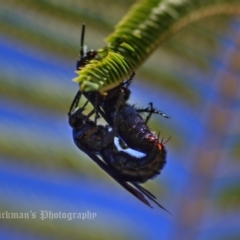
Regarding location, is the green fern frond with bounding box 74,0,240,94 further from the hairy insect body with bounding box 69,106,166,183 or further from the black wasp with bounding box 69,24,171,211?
the hairy insect body with bounding box 69,106,166,183

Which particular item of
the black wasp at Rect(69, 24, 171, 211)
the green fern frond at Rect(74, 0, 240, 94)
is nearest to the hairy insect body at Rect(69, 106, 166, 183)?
the black wasp at Rect(69, 24, 171, 211)

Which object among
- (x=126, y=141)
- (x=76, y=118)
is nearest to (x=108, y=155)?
(x=126, y=141)

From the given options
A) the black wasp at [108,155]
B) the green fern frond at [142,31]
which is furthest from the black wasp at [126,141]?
the green fern frond at [142,31]

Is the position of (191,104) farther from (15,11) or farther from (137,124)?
(137,124)

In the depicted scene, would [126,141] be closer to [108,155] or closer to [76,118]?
[108,155]

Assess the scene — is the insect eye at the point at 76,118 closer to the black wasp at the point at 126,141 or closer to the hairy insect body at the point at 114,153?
the hairy insect body at the point at 114,153

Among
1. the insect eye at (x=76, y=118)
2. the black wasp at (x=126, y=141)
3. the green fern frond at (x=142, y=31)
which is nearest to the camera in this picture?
the green fern frond at (x=142, y=31)

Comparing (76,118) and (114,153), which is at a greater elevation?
(76,118)

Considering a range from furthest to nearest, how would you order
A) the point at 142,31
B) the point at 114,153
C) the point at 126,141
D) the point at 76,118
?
the point at 76,118
the point at 114,153
the point at 126,141
the point at 142,31

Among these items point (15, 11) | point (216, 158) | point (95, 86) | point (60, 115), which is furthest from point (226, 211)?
point (95, 86)
